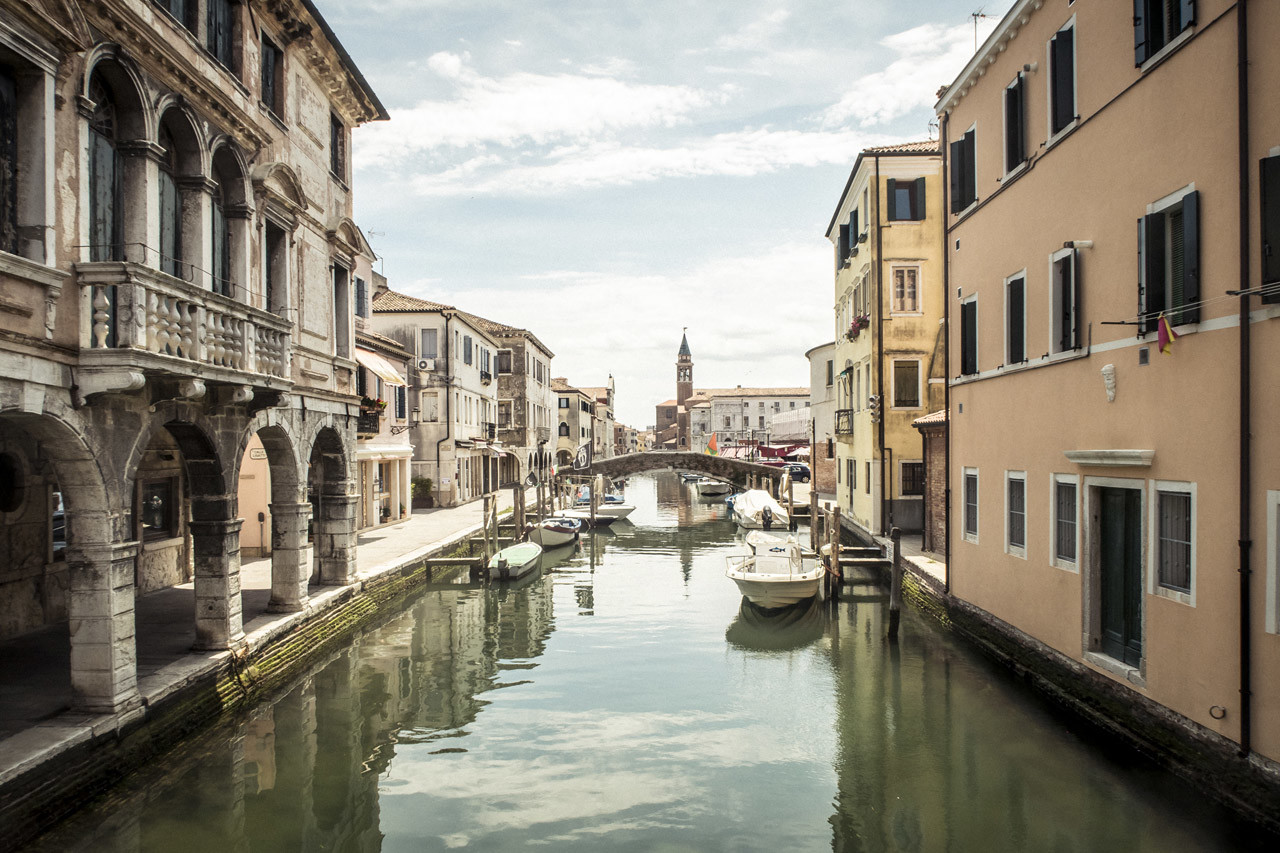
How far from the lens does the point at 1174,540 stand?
8.12m

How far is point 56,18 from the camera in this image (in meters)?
7.52

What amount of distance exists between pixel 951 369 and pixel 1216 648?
309 inches

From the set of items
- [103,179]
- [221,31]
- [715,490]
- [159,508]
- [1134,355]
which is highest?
[221,31]

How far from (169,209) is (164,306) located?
7.35 ft

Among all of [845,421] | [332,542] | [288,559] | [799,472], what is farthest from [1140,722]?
[799,472]

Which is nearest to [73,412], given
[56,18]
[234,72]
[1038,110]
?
[56,18]

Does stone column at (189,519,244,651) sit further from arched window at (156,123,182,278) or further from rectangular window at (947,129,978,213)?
rectangular window at (947,129,978,213)

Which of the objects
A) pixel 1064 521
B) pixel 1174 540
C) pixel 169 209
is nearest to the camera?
pixel 1174 540

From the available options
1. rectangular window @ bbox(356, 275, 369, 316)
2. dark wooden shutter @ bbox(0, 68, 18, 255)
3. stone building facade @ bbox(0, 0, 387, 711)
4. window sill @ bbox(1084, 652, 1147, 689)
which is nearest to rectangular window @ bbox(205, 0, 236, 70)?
stone building facade @ bbox(0, 0, 387, 711)

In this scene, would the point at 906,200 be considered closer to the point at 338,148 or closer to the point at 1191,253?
the point at 338,148

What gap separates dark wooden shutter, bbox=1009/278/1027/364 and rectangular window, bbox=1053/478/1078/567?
6.59ft

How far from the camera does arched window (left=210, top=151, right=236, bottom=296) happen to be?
11.2 m

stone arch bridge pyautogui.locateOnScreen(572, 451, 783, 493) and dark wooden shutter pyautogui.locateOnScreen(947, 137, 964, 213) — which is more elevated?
dark wooden shutter pyautogui.locateOnScreen(947, 137, 964, 213)

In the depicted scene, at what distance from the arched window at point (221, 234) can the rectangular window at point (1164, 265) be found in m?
10.9
